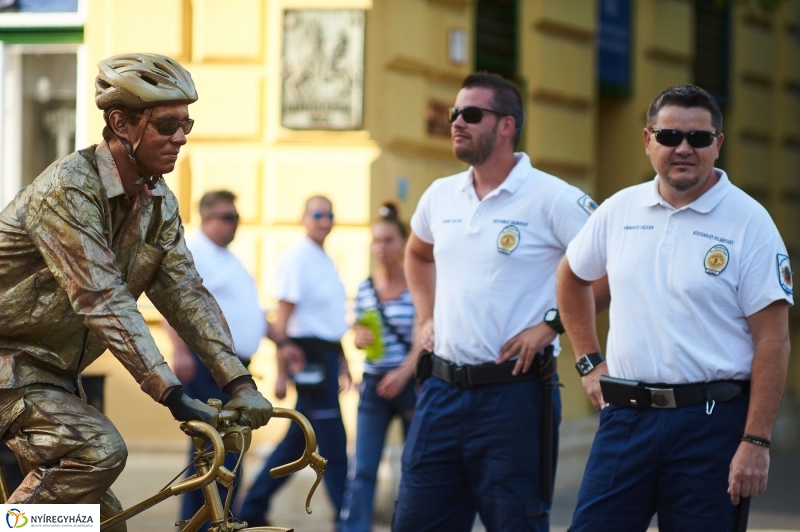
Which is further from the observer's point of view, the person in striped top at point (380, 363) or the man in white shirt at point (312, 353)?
the man in white shirt at point (312, 353)

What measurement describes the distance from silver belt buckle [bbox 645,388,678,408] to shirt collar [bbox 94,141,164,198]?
6.00ft

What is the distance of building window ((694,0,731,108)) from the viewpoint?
13.6 m

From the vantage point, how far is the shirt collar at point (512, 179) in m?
5.59

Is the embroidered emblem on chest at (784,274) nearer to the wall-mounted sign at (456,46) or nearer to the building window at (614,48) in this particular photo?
the wall-mounted sign at (456,46)

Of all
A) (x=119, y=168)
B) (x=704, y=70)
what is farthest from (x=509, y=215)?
(x=704, y=70)

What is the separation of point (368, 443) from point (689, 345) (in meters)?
3.39

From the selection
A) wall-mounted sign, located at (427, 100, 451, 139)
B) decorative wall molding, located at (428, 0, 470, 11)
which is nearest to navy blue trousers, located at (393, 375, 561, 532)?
wall-mounted sign, located at (427, 100, 451, 139)

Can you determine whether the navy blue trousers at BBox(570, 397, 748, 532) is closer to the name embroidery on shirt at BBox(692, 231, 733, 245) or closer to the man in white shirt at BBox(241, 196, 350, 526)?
the name embroidery on shirt at BBox(692, 231, 733, 245)

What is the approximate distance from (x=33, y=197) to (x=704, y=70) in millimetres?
10668

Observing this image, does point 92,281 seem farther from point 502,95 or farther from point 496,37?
point 496,37

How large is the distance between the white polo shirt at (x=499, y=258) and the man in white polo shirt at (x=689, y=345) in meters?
0.71

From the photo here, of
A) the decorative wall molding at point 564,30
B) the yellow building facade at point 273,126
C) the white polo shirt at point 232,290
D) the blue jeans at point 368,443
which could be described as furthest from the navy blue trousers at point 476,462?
the decorative wall molding at point 564,30

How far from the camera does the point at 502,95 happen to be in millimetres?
5809

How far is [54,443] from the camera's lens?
3738mm
